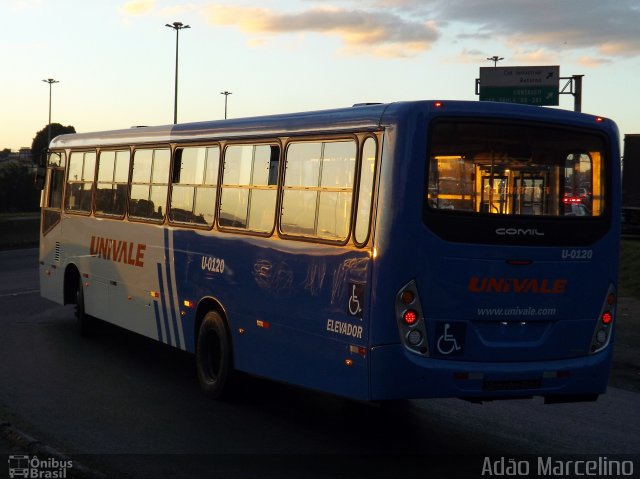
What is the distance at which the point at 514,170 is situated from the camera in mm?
8328

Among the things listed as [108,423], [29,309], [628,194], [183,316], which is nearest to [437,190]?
[108,423]

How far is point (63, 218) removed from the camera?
1560cm

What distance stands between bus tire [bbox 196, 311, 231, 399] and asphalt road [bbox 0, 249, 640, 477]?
0.19 metres

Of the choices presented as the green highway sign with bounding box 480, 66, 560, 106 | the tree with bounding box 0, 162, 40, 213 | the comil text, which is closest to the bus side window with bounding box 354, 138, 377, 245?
the comil text

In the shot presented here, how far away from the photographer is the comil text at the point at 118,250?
12645mm

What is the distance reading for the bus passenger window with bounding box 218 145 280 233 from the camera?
32.1ft

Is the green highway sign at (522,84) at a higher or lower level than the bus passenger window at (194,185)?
higher

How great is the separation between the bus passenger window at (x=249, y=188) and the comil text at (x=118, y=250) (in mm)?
2261

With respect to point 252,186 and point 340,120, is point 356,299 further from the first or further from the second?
point 252,186

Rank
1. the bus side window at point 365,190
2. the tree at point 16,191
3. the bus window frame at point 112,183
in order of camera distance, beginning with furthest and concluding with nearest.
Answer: the tree at point 16,191
the bus window frame at point 112,183
the bus side window at point 365,190

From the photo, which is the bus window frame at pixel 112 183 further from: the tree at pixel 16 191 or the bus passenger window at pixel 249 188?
the tree at pixel 16 191

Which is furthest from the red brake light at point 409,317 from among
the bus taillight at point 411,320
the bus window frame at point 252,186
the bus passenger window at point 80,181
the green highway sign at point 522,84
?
the green highway sign at point 522,84

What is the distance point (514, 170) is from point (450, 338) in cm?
150

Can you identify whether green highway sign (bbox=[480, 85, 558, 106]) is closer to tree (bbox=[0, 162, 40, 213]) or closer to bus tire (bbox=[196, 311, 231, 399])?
bus tire (bbox=[196, 311, 231, 399])
